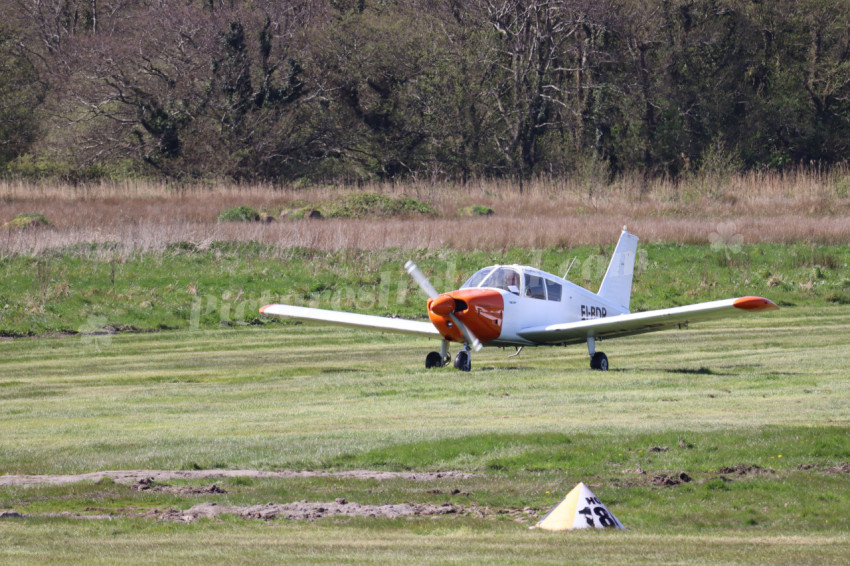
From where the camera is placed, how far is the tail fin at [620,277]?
70.3 ft

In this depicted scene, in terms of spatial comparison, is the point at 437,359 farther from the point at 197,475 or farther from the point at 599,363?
the point at 197,475

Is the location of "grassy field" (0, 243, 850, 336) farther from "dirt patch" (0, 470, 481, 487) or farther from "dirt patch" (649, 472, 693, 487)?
"dirt patch" (649, 472, 693, 487)

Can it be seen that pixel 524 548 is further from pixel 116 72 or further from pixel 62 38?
pixel 62 38

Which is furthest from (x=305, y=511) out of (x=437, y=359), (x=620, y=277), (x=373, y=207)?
(x=373, y=207)

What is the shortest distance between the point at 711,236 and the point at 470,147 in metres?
30.0

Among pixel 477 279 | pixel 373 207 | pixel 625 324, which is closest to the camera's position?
pixel 625 324

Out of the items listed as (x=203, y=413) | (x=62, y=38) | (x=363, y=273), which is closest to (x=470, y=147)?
(x=62, y=38)

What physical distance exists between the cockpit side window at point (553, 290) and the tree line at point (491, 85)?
41.1 meters

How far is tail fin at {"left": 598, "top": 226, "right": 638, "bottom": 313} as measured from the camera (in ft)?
70.3

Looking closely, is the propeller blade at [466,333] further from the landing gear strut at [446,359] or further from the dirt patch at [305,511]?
the dirt patch at [305,511]

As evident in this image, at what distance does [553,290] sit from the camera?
1895cm

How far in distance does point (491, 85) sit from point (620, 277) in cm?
4222

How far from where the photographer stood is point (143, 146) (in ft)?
189

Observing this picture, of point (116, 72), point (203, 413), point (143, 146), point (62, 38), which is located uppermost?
point (62, 38)
